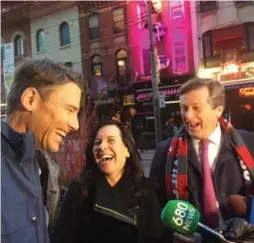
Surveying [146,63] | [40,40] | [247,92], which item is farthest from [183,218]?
[40,40]

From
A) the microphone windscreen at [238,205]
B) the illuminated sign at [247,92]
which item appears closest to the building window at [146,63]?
the illuminated sign at [247,92]

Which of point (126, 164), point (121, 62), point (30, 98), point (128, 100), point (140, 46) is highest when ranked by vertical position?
point (140, 46)

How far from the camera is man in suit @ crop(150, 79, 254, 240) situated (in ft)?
9.59

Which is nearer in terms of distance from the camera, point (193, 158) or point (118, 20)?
point (193, 158)

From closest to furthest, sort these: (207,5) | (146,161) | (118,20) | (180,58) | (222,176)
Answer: (222,176) → (146,161) → (207,5) → (180,58) → (118,20)

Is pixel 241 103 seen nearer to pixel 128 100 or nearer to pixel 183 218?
pixel 128 100

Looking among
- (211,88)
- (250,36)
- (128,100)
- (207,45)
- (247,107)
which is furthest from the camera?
(128,100)

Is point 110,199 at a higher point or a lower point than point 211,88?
lower

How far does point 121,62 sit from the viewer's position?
2625 cm

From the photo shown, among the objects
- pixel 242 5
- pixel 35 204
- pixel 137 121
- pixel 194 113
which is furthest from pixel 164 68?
pixel 35 204

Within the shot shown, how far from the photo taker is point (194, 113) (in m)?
3.02

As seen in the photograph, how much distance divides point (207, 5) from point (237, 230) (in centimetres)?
2135

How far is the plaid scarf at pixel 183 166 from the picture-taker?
9.54 ft

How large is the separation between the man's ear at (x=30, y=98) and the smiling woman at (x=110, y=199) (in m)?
1.13
